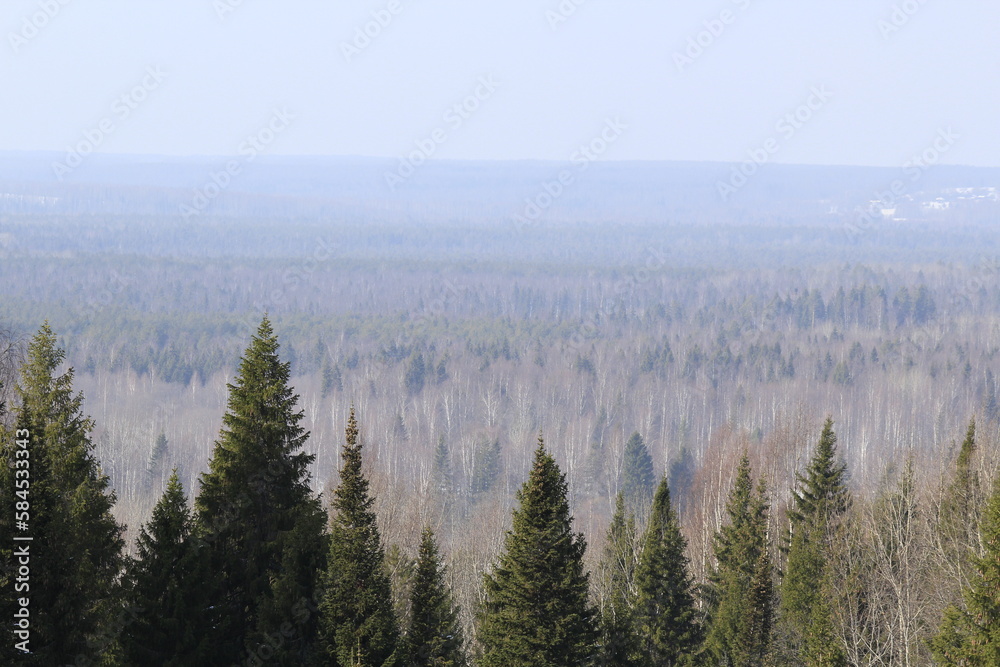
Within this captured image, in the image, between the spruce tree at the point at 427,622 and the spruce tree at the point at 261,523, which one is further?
the spruce tree at the point at 427,622

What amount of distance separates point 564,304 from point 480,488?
4211 inches

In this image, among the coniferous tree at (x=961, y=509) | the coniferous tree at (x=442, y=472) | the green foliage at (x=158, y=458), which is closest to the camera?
the coniferous tree at (x=961, y=509)

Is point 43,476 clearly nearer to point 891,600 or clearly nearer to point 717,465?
point 891,600

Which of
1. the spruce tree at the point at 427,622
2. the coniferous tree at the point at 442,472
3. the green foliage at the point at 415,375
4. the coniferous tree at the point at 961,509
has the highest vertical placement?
the green foliage at the point at 415,375

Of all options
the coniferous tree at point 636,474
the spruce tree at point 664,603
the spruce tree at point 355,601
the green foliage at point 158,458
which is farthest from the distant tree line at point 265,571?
the green foliage at point 158,458

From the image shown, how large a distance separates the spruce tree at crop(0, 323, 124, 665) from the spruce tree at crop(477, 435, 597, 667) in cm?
621

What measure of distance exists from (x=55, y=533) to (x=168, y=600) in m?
2.94

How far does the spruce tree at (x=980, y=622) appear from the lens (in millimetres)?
14961

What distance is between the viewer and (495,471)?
75375 mm

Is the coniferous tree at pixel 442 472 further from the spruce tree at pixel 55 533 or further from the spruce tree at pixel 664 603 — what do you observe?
the spruce tree at pixel 55 533

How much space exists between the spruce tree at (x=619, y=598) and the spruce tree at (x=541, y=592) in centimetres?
138

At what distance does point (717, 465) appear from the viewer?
59469 mm

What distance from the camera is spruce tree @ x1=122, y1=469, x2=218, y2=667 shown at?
15.8 meters

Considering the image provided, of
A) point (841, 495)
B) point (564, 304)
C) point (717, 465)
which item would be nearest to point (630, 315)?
point (564, 304)
